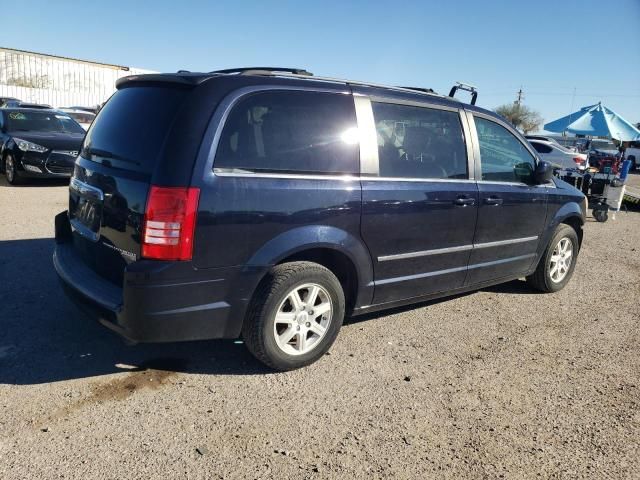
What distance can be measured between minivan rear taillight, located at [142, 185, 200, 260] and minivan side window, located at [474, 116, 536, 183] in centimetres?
266

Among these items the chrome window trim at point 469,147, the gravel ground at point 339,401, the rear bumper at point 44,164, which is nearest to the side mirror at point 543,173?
the chrome window trim at point 469,147

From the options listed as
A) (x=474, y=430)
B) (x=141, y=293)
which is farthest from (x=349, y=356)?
(x=141, y=293)

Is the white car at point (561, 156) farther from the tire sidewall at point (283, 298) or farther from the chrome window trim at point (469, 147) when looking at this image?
the tire sidewall at point (283, 298)

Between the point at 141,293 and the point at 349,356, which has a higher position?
the point at 141,293

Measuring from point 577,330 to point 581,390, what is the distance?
121cm

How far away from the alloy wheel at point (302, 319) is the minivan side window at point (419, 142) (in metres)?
0.99

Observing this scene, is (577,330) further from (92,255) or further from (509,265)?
(92,255)

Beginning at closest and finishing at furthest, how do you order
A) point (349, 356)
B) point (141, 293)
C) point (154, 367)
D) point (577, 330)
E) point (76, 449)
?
point (76, 449)
point (141, 293)
point (154, 367)
point (349, 356)
point (577, 330)

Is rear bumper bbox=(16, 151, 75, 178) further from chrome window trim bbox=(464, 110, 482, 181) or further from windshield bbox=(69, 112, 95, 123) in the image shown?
chrome window trim bbox=(464, 110, 482, 181)

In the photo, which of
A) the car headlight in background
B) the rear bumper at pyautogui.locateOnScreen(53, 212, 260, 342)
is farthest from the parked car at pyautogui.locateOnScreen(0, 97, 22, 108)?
the rear bumper at pyautogui.locateOnScreen(53, 212, 260, 342)

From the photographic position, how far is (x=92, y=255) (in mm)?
3262

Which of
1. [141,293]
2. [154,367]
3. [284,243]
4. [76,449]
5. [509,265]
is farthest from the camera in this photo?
[509,265]

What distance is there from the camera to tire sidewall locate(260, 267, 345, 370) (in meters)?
3.14

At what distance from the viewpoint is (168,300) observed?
2814 mm
